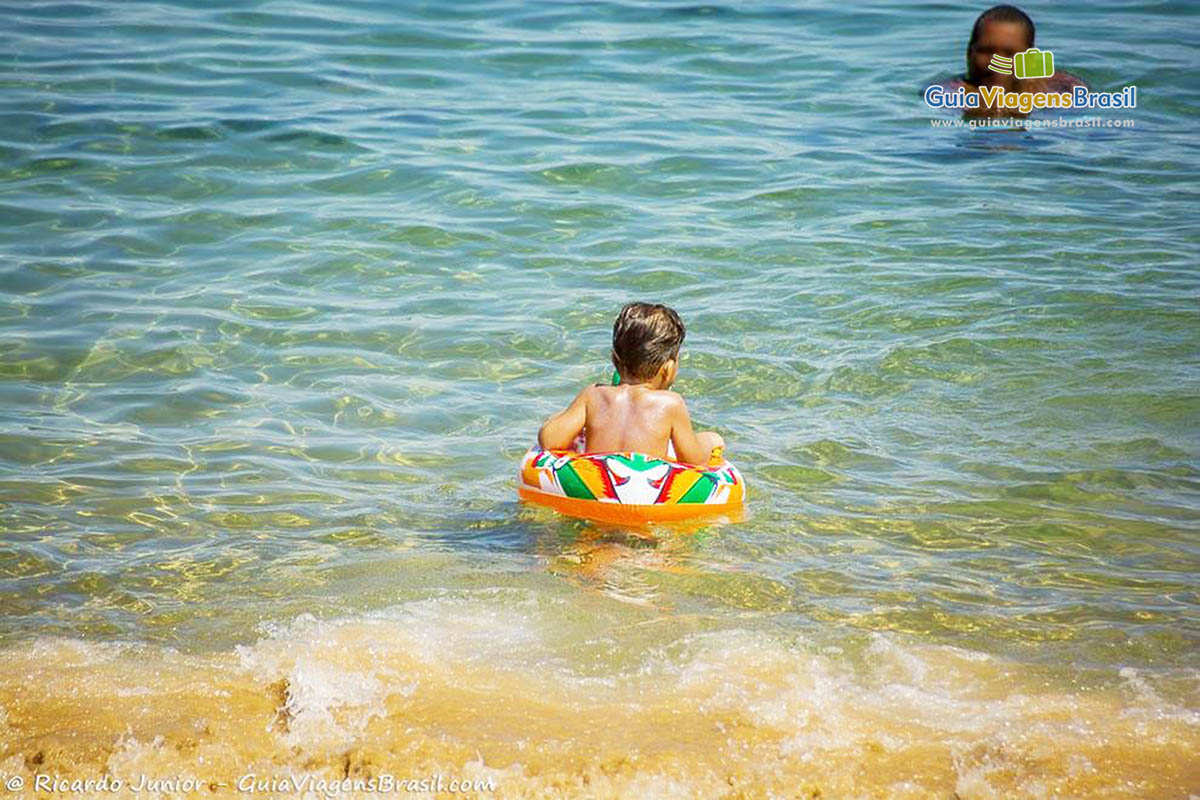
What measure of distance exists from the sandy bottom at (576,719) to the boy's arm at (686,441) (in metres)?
1.31

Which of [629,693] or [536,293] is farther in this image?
[536,293]

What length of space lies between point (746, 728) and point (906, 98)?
9.89 m

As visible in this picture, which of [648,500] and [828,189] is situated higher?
[828,189]

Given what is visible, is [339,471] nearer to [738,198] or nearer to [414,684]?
[414,684]

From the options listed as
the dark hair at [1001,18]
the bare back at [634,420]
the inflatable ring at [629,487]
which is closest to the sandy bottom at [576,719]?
the inflatable ring at [629,487]

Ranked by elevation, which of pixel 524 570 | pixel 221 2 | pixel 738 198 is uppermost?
pixel 221 2

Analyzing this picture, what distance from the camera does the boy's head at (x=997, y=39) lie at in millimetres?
11984

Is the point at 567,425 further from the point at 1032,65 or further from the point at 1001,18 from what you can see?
the point at 1032,65

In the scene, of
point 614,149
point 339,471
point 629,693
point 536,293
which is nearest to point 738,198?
point 614,149

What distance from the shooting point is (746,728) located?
379 cm

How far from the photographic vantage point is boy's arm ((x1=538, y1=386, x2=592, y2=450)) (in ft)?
18.5

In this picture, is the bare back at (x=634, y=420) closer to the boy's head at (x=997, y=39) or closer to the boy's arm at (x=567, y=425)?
the boy's arm at (x=567, y=425)

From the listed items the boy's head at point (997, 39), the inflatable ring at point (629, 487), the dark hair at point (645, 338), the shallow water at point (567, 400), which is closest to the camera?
the shallow water at point (567, 400)

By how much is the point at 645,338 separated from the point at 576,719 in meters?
2.09
